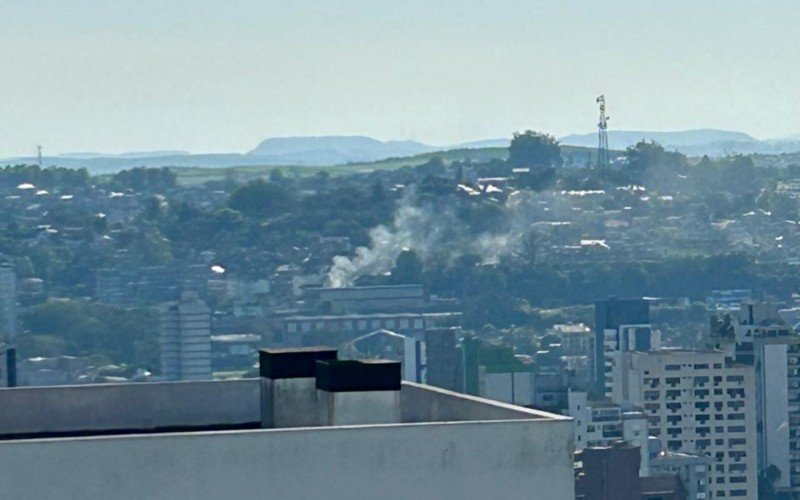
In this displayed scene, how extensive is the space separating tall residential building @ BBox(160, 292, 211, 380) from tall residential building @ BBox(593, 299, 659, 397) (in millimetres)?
22988

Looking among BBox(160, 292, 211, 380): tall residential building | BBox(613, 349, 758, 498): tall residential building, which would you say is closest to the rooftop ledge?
BBox(613, 349, 758, 498): tall residential building

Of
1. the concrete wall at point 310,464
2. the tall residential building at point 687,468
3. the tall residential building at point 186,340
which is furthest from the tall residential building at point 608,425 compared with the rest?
the concrete wall at point 310,464

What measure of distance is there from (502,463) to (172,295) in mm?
179215

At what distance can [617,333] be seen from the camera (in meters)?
146

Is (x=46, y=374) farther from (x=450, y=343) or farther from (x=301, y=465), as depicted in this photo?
(x=301, y=465)

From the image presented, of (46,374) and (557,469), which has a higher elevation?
(557,469)

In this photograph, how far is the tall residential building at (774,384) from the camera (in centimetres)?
11125

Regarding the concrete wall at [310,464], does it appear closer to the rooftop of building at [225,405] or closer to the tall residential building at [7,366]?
the rooftop of building at [225,405]

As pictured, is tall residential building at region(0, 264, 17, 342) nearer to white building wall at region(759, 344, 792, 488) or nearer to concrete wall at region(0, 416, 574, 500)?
white building wall at region(759, 344, 792, 488)

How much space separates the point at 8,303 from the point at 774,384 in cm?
7404

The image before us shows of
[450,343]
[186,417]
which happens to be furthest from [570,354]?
[186,417]

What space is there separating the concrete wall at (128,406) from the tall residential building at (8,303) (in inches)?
5989

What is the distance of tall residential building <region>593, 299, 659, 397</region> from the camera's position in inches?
5295

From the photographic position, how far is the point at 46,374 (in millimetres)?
138750
